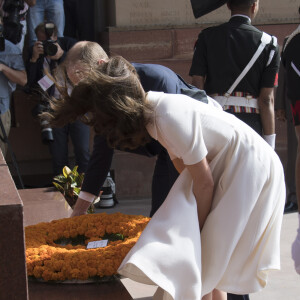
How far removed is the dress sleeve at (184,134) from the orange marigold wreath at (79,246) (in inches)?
23.9

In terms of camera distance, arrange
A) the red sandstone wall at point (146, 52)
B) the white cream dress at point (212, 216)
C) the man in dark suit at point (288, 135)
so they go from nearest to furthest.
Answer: the white cream dress at point (212, 216)
the man in dark suit at point (288, 135)
the red sandstone wall at point (146, 52)

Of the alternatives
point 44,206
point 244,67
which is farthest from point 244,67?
point 44,206

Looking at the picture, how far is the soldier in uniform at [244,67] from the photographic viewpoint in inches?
167

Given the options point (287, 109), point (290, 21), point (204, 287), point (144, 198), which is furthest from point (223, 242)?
point (290, 21)

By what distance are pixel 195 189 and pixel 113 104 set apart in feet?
1.38

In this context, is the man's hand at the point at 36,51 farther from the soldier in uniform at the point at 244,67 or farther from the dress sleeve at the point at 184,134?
the dress sleeve at the point at 184,134

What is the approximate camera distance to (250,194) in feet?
7.79

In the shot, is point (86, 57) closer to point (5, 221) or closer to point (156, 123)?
point (156, 123)

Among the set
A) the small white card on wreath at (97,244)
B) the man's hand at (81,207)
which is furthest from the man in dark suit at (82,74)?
the small white card on wreath at (97,244)

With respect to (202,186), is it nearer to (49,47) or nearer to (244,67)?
(244,67)

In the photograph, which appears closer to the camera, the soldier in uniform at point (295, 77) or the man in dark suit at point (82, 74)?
the man in dark suit at point (82, 74)

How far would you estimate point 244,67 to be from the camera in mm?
4250

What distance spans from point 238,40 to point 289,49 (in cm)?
120

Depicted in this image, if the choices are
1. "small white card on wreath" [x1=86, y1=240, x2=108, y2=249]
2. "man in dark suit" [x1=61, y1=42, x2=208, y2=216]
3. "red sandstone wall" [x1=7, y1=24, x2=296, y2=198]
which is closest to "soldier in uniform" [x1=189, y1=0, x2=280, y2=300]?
"man in dark suit" [x1=61, y1=42, x2=208, y2=216]
